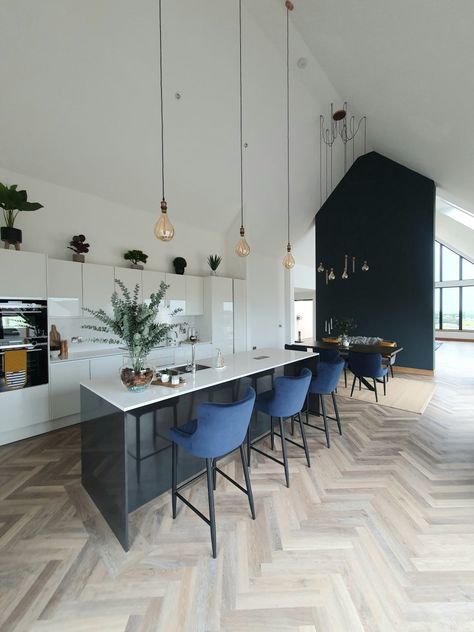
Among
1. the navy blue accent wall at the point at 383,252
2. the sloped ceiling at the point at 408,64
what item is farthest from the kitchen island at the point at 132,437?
the navy blue accent wall at the point at 383,252

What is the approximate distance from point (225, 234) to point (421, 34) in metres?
4.21

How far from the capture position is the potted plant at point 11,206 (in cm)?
303

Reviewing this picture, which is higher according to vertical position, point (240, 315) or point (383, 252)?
point (383, 252)

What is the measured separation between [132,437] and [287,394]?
1260mm

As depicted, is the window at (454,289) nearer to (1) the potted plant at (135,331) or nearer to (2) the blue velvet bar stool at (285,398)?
(2) the blue velvet bar stool at (285,398)

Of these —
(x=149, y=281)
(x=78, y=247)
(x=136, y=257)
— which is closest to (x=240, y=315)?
(x=149, y=281)

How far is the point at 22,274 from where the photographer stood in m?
3.12

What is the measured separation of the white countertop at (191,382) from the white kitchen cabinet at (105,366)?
1.41 metres

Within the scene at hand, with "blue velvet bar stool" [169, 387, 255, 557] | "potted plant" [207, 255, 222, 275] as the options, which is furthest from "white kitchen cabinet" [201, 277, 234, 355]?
"blue velvet bar stool" [169, 387, 255, 557]

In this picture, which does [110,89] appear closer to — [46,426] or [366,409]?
[46,426]

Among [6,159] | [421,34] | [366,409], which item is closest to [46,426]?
[6,159]

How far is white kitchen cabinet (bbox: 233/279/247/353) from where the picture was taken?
5.91 m

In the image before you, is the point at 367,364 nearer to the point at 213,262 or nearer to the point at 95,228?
the point at 213,262

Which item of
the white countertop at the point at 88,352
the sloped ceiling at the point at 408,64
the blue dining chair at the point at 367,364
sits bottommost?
the blue dining chair at the point at 367,364
